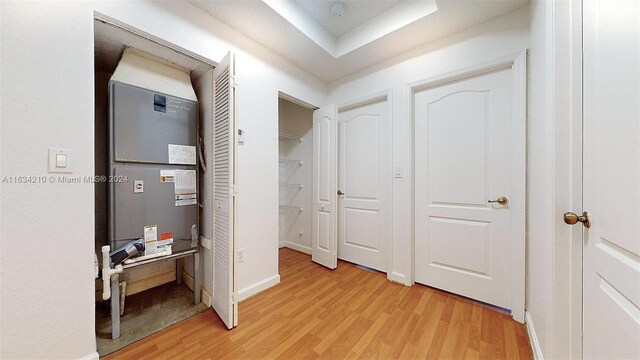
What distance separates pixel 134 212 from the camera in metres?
1.59


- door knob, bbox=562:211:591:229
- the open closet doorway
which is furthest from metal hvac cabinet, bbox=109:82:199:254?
door knob, bbox=562:211:591:229

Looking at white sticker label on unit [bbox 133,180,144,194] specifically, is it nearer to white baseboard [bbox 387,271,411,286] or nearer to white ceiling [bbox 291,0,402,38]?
white ceiling [bbox 291,0,402,38]

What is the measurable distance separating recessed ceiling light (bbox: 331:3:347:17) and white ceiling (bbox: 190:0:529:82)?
0.55ft

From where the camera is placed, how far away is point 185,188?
184cm

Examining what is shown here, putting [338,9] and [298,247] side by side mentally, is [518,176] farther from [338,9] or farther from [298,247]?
[298,247]

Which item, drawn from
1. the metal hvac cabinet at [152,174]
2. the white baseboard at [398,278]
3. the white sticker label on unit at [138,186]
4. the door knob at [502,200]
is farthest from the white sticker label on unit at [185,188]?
the door knob at [502,200]

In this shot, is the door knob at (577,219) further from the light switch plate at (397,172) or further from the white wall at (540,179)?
the light switch plate at (397,172)

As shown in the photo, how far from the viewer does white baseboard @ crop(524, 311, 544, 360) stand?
124cm

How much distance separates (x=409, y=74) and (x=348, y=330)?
7.78ft

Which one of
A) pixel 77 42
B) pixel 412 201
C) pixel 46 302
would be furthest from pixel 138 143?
pixel 412 201

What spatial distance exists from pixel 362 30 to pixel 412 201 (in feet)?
5.91

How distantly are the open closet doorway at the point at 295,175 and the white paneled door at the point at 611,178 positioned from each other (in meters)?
2.61

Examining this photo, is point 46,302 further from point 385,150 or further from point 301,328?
point 385,150

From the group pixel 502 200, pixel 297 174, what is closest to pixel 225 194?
pixel 297 174
